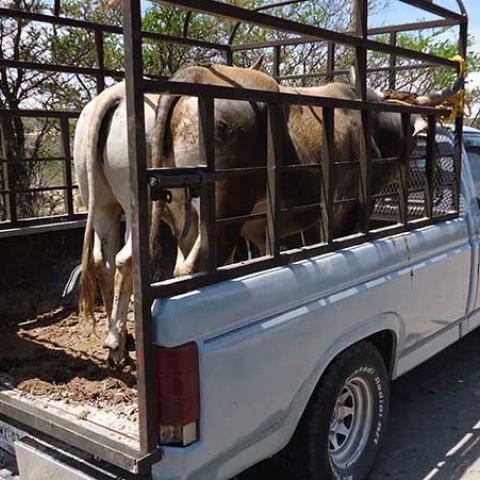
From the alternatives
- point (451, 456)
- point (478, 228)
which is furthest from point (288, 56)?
point (451, 456)

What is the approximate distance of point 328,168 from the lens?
2.85m

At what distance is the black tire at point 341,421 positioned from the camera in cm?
277

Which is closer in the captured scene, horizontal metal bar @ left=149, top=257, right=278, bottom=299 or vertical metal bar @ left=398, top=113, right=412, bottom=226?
horizontal metal bar @ left=149, top=257, right=278, bottom=299

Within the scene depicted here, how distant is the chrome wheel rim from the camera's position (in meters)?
3.05

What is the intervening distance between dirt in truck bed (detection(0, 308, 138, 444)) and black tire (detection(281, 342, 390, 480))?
2.57 ft

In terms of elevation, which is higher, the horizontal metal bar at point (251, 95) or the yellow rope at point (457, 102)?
the yellow rope at point (457, 102)

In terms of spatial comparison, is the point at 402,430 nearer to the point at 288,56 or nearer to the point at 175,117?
the point at 175,117

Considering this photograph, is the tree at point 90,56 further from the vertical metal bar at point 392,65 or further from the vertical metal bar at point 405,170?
the vertical metal bar at point 405,170

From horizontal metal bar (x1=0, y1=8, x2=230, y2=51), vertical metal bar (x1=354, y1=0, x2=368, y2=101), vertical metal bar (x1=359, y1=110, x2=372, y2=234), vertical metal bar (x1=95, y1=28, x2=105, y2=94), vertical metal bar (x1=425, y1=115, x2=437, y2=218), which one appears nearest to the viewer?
vertical metal bar (x1=354, y1=0, x2=368, y2=101)

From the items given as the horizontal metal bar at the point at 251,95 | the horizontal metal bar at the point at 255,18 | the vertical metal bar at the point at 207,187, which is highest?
the horizontal metal bar at the point at 255,18

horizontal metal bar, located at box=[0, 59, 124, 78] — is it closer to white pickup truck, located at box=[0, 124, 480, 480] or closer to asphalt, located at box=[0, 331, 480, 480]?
white pickup truck, located at box=[0, 124, 480, 480]

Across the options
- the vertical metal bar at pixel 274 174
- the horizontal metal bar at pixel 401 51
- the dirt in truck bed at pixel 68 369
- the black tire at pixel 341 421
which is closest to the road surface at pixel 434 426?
the black tire at pixel 341 421

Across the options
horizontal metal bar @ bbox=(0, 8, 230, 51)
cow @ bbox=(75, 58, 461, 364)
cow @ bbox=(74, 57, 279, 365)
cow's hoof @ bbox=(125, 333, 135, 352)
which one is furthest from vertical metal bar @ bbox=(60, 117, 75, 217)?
cow's hoof @ bbox=(125, 333, 135, 352)

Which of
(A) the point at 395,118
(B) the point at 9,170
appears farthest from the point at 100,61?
(A) the point at 395,118
